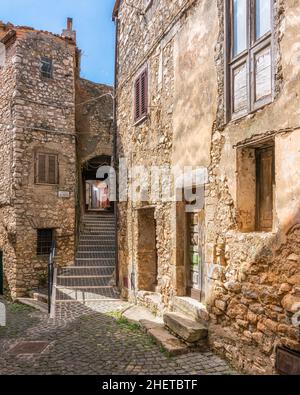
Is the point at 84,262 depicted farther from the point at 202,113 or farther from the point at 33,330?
the point at 202,113

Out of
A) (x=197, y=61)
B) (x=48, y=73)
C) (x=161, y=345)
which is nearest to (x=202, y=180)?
(x=197, y=61)

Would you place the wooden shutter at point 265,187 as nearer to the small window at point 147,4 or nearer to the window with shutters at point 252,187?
the window with shutters at point 252,187

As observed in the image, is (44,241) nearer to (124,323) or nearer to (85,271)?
(85,271)

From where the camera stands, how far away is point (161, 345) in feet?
17.6

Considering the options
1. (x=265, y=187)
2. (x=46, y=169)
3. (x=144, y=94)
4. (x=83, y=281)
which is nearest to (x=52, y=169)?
(x=46, y=169)

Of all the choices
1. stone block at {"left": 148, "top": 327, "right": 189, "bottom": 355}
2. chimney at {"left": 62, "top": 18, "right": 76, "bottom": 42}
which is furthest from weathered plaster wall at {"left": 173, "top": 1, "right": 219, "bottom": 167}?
chimney at {"left": 62, "top": 18, "right": 76, "bottom": 42}

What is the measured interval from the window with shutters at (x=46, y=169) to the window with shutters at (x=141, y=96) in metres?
4.25

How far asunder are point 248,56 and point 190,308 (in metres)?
3.95

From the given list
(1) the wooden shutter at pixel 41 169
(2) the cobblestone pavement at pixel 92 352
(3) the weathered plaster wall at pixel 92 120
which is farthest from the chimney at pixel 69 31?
(2) the cobblestone pavement at pixel 92 352

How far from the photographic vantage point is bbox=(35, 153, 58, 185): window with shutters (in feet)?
37.3

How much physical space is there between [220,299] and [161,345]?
4.02ft

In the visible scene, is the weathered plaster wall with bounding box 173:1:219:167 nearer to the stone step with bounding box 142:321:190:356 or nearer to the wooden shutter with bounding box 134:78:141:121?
the wooden shutter with bounding box 134:78:141:121

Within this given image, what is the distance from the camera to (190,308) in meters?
5.85
